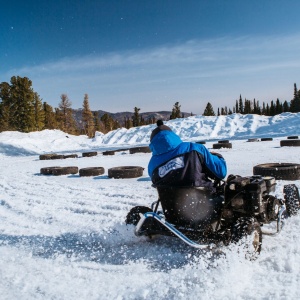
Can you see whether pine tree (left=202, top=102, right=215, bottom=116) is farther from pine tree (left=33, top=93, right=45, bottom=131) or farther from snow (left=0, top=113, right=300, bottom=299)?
Answer: snow (left=0, top=113, right=300, bottom=299)

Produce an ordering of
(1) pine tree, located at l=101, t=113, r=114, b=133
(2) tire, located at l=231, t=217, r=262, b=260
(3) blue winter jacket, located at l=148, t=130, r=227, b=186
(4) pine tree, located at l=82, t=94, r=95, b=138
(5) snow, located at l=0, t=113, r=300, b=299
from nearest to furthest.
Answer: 1. (5) snow, located at l=0, t=113, r=300, b=299
2. (2) tire, located at l=231, t=217, r=262, b=260
3. (3) blue winter jacket, located at l=148, t=130, r=227, b=186
4. (4) pine tree, located at l=82, t=94, r=95, b=138
5. (1) pine tree, located at l=101, t=113, r=114, b=133

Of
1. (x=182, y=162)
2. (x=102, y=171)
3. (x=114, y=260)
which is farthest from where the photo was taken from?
(x=102, y=171)

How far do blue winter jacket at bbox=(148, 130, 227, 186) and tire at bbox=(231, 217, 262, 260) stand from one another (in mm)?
521

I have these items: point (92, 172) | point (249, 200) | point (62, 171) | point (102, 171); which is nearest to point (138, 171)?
point (102, 171)

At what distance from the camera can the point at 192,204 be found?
3.29 meters

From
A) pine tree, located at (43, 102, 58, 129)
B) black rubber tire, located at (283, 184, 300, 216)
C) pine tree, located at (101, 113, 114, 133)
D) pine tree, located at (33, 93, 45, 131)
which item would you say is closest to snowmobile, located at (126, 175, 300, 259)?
black rubber tire, located at (283, 184, 300, 216)

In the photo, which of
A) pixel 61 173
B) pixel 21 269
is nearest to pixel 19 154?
pixel 61 173

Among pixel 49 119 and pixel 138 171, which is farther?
pixel 49 119

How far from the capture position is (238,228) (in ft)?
10.4

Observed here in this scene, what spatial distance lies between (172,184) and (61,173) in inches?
334

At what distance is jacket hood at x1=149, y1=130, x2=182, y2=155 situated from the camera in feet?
10.9

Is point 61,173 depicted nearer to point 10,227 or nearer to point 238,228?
point 10,227

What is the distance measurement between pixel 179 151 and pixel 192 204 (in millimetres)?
562

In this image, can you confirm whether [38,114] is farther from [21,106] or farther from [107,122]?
[107,122]
